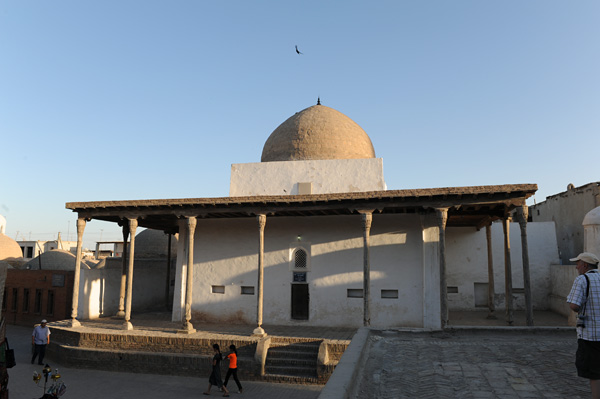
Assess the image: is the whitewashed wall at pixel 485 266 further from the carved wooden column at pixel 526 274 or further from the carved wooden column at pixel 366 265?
the carved wooden column at pixel 366 265

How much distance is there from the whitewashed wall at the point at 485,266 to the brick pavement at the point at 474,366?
10.7 meters

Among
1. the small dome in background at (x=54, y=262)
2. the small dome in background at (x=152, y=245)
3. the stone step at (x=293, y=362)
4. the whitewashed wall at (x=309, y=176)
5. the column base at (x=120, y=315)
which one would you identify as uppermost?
the whitewashed wall at (x=309, y=176)

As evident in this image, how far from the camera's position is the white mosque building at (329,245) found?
43.1ft

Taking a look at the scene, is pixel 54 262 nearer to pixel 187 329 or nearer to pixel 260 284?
pixel 187 329

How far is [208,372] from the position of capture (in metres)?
12.4

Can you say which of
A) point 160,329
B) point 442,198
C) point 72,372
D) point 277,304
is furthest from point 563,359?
point 72,372

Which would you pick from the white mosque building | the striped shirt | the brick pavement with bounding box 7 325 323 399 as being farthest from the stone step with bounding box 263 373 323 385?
the striped shirt

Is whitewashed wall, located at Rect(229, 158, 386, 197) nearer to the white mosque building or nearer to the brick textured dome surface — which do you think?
the white mosque building

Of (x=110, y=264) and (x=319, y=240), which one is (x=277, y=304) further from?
(x=110, y=264)

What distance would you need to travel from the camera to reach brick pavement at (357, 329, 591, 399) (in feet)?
15.8

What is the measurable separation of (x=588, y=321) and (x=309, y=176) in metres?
13.6

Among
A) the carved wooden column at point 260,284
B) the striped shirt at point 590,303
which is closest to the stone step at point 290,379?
the carved wooden column at point 260,284

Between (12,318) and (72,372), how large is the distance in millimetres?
11857

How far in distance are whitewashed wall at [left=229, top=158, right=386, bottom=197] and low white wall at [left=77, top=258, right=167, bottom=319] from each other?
21.3 ft
